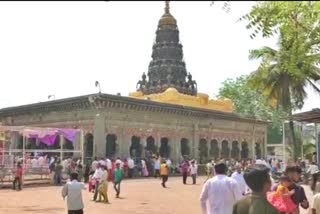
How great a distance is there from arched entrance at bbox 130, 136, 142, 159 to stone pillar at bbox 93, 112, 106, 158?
299 centimetres

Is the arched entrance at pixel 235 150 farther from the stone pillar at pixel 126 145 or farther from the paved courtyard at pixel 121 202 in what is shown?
the paved courtyard at pixel 121 202

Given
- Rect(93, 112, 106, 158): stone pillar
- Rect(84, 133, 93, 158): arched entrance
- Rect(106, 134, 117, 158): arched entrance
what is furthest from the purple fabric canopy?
Rect(106, 134, 117, 158): arched entrance

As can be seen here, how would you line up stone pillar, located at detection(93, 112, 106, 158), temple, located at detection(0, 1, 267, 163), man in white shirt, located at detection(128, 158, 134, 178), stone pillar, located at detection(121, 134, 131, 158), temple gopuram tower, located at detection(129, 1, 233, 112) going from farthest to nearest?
temple gopuram tower, located at detection(129, 1, 233, 112) → stone pillar, located at detection(121, 134, 131, 158) → temple, located at detection(0, 1, 267, 163) → stone pillar, located at detection(93, 112, 106, 158) → man in white shirt, located at detection(128, 158, 134, 178)

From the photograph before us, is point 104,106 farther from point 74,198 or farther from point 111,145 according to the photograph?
point 74,198

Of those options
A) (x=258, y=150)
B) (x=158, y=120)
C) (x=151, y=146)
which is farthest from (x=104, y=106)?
(x=258, y=150)

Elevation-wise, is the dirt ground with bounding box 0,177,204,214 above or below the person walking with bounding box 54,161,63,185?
below

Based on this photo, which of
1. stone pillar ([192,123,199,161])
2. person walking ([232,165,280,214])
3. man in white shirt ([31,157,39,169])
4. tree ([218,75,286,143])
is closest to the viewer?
person walking ([232,165,280,214])

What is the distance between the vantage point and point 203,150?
38.8 metres

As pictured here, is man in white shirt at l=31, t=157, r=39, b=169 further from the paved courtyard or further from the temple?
the paved courtyard

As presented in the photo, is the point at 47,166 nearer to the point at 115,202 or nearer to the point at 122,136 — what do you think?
the point at 122,136

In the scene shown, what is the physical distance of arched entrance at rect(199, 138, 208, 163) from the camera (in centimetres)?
3841

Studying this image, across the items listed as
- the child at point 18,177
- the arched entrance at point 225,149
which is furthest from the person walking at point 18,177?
the arched entrance at point 225,149

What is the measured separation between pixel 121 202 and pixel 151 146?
17940 millimetres

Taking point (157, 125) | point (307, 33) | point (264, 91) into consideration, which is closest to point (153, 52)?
point (157, 125)
